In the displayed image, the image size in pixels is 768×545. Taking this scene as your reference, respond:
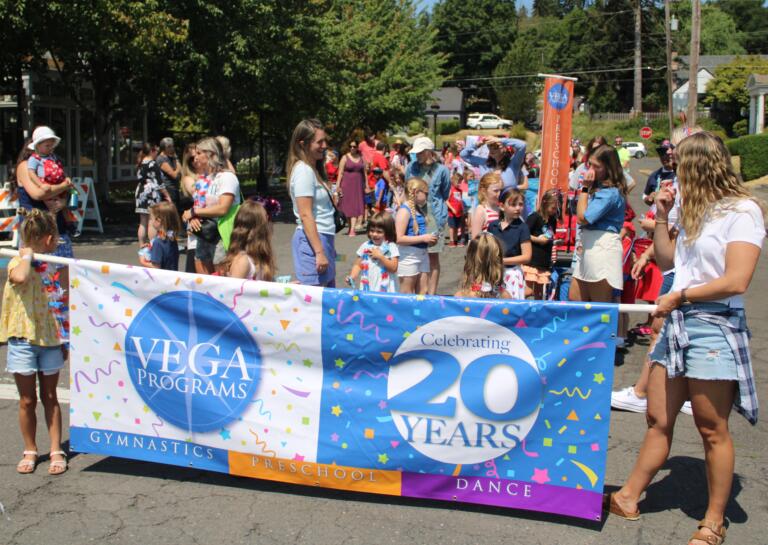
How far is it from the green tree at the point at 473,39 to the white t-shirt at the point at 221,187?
9226 cm

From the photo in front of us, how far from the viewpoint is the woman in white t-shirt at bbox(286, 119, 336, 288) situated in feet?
18.9

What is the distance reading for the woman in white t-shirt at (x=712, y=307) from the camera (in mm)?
3711

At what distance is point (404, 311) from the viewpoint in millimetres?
4070

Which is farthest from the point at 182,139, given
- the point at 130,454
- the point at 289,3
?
the point at 130,454

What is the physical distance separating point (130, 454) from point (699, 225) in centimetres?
316

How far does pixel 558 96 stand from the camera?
38.7ft

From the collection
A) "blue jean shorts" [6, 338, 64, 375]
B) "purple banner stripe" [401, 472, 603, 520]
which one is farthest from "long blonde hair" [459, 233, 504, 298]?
"blue jean shorts" [6, 338, 64, 375]

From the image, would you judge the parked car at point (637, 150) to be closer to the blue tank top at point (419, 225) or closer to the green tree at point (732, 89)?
the green tree at point (732, 89)

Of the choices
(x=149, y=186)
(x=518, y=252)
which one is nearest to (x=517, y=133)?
(x=149, y=186)

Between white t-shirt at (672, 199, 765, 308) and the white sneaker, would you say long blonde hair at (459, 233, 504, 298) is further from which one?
white t-shirt at (672, 199, 765, 308)

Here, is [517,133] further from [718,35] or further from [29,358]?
[718,35]

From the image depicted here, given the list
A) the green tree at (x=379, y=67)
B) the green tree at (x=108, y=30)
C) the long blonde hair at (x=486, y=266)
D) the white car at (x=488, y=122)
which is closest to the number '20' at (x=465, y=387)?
the long blonde hair at (x=486, y=266)

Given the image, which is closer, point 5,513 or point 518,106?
point 5,513

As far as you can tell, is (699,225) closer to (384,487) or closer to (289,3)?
(384,487)
